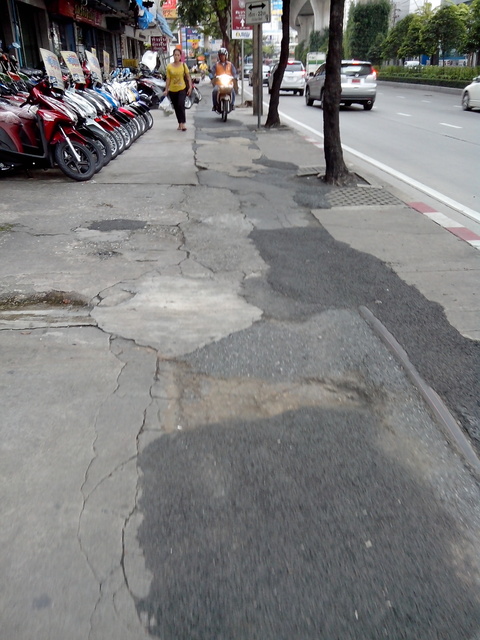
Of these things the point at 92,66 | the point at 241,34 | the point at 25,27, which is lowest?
the point at 92,66

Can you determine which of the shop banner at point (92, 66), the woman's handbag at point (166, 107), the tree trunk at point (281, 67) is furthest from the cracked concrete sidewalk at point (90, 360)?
the woman's handbag at point (166, 107)

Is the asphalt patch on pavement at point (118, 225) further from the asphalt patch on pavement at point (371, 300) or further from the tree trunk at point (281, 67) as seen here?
the tree trunk at point (281, 67)

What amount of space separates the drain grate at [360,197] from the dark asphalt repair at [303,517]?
4.52 meters

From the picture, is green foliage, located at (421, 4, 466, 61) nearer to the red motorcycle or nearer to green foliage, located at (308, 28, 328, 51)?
green foliage, located at (308, 28, 328, 51)

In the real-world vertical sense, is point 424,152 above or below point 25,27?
below

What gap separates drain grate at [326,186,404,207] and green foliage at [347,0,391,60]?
57475 mm

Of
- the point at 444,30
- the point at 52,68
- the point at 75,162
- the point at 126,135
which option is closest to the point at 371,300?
the point at 75,162

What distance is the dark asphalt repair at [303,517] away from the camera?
7.30 ft

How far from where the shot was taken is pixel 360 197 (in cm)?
891

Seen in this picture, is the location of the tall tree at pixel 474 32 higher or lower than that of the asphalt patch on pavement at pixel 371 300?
higher

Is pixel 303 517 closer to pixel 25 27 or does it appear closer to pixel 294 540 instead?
pixel 294 540

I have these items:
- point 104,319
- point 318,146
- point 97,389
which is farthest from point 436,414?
point 318,146

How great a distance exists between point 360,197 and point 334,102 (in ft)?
6.13

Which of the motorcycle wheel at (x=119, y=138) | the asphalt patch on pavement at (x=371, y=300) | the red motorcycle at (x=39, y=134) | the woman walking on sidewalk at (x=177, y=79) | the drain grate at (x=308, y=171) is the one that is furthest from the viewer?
the woman walking on sidewalk at (x=177, y=79)
